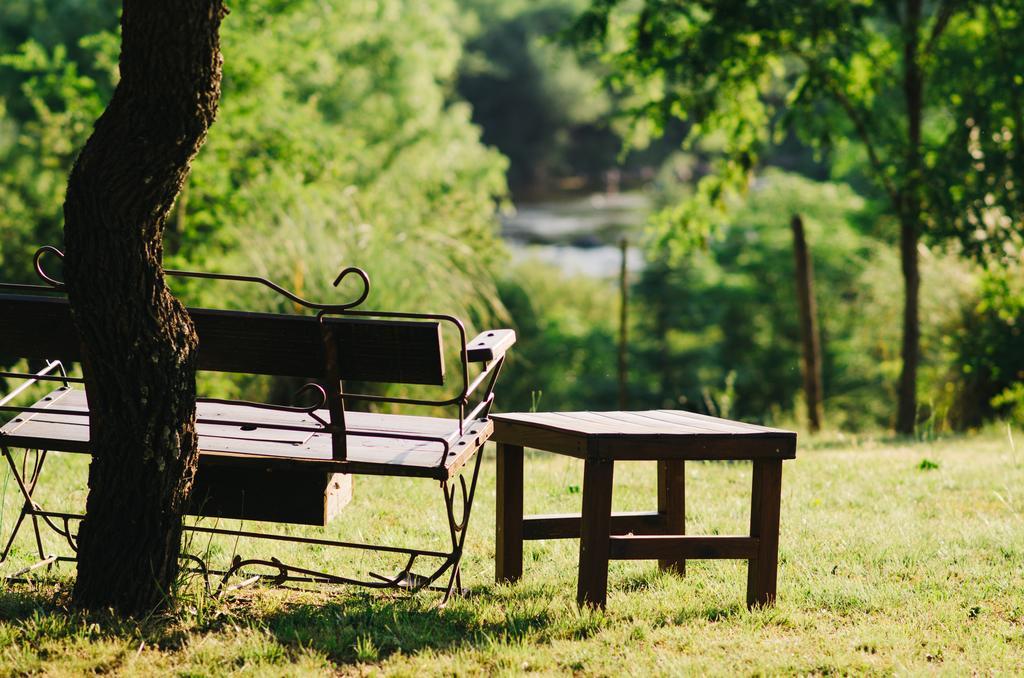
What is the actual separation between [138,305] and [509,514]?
4.90 feet

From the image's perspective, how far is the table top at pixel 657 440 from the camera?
3656 mm

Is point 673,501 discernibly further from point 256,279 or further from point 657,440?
point 256,279

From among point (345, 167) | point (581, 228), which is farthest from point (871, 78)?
point (581, 228)

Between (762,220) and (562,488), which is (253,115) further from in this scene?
(762,220)

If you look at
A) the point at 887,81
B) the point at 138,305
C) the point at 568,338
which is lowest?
the point at 568,338

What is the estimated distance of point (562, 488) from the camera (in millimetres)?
5840

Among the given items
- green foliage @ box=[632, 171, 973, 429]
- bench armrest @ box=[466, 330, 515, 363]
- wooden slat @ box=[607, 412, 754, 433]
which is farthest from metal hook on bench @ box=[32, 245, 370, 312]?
green foliage @ box=[632, 171, 973, 429]

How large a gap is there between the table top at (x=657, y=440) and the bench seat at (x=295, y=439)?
0.91ft

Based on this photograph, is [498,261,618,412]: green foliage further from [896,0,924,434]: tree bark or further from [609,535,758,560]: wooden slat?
[609,535,758,560]: wooden slat

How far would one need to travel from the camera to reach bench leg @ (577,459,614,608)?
3.69m

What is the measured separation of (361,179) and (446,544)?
2629 cm

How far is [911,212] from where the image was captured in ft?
34.8

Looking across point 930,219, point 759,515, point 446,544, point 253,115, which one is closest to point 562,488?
point 446,544

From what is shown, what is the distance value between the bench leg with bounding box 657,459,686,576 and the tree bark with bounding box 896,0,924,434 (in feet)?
22.7
